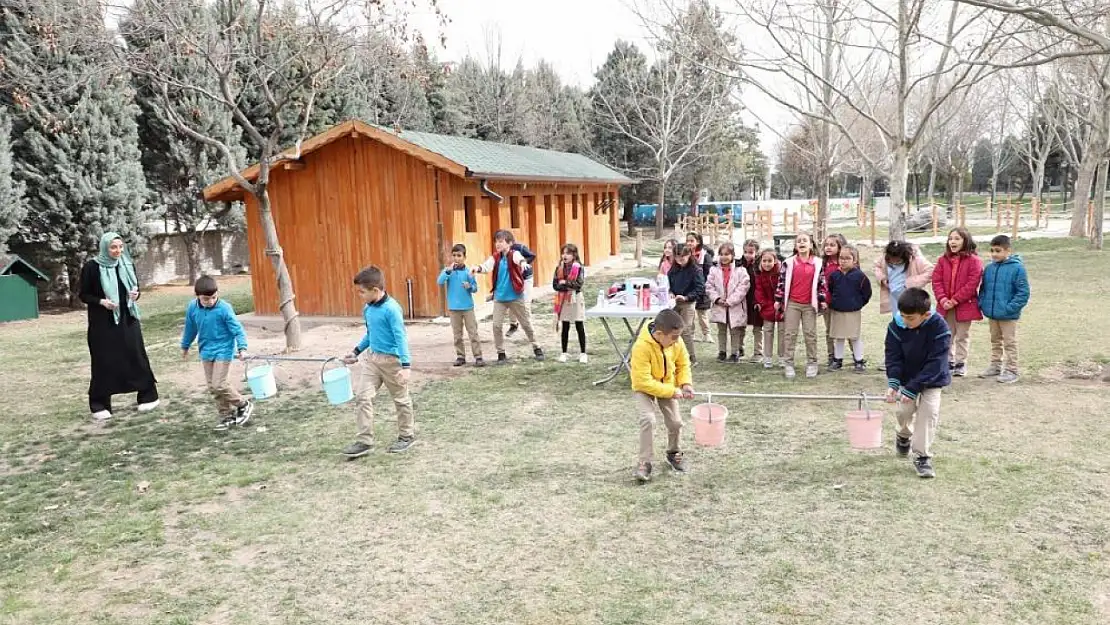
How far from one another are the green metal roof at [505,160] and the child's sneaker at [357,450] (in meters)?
7.45

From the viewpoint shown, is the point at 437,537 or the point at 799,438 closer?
the point at 437,537

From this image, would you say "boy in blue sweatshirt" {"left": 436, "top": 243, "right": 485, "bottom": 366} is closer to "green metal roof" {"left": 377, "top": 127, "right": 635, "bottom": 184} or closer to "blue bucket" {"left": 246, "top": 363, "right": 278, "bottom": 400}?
"blue bucket" {"left": 246, "top": 363, "right": 278, "bottom": 400}

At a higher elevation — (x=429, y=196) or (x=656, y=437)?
(x=429, y=196)

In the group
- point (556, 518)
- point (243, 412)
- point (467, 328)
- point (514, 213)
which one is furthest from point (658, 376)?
point (514, 213)

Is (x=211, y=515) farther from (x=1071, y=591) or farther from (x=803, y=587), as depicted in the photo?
(x=1071, y=591)

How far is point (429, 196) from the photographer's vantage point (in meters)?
13.7

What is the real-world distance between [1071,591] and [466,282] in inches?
275

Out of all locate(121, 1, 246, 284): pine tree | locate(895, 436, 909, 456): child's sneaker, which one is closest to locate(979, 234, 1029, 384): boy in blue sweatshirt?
locate(895, 436, 909, 456): child's sneaker

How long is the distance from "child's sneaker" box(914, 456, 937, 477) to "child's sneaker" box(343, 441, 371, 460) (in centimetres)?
424

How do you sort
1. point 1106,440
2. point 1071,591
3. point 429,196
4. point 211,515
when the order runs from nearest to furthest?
point 1071,591 < point 211,515 < point 1106,440 < point 429,196

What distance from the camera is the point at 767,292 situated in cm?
896

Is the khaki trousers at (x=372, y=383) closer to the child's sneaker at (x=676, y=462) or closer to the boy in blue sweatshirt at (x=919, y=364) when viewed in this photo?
the child's sneaker at (x=676, y=462)

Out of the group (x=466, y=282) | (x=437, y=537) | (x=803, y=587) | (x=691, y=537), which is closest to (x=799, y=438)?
(x=691, y=537)

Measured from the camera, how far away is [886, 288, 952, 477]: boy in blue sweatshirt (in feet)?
17.8
